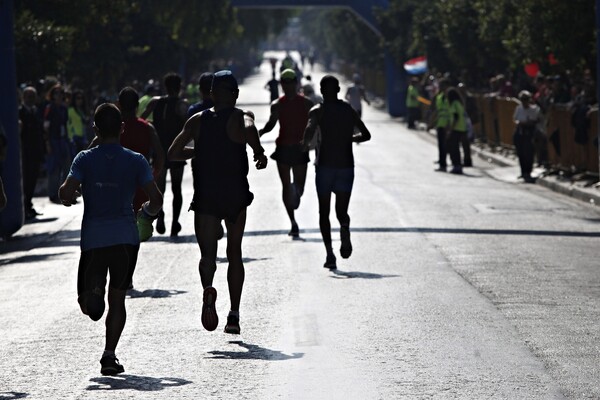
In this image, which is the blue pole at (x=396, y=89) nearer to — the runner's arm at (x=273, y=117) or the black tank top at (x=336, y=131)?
the runner's arm at (x=273, y=117)

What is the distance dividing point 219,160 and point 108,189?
153 cm

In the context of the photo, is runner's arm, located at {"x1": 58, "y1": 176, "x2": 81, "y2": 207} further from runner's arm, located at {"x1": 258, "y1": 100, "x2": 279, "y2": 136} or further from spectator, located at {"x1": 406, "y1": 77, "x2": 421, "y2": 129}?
spectator, located at {"x1": 406, "y1": 77, "x2": 421, "y2": 129}

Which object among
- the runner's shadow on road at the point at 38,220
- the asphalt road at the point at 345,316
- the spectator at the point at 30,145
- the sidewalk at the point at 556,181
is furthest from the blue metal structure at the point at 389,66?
the asphalt road at the point at 345,316

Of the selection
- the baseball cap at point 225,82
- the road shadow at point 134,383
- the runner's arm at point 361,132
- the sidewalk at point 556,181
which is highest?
the baseball cap at point 225,82

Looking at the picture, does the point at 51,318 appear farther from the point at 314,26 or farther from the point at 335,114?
the point at 314,26

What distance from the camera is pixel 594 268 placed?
1403 centimetres

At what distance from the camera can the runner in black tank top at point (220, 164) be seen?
403 inches

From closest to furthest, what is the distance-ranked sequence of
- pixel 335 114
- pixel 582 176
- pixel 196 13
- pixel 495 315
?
pixel 495 315 → pixel 335 114 → pixel 582 176 → pixel 196 13

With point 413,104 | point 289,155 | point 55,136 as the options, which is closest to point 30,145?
point 55,136

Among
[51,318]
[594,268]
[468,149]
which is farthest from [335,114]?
[468,149]

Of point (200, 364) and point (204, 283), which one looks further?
point (204, 283)

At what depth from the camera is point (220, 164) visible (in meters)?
10.3

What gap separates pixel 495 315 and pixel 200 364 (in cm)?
264

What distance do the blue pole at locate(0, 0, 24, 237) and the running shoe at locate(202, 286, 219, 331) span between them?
A: 9.69 metres
